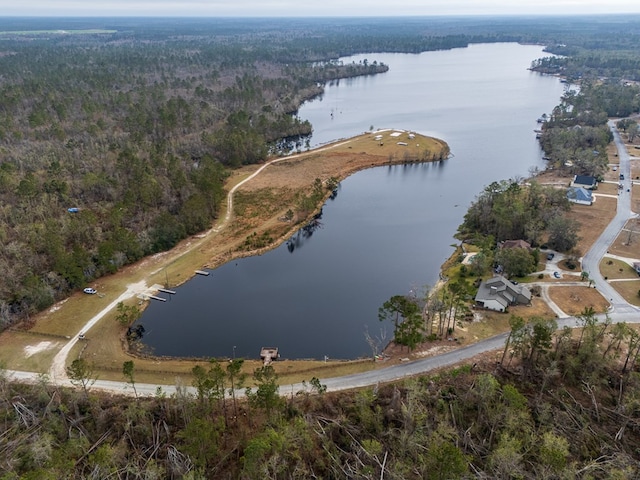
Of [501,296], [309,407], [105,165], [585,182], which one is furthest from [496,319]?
[105,165]

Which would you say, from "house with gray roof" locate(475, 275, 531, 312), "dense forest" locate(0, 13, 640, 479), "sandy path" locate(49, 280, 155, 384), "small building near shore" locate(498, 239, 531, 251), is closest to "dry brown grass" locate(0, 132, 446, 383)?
"sandy path" locate(49, 280, 155, 384)

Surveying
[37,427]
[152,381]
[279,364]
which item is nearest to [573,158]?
[279,364]

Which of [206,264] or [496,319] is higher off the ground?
[496,319]

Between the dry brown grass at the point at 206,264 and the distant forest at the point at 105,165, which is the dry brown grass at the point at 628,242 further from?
the distant forest at the point at 105,165

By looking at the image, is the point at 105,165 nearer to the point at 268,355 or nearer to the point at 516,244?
the point at 268,355

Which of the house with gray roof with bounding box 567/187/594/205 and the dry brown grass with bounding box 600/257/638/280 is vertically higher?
the house with gray roof with bounding box 567/187/594/205

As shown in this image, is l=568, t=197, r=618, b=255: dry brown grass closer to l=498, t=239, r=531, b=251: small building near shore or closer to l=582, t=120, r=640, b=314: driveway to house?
l=582, t=120, r=640, b=314: driveway to house
